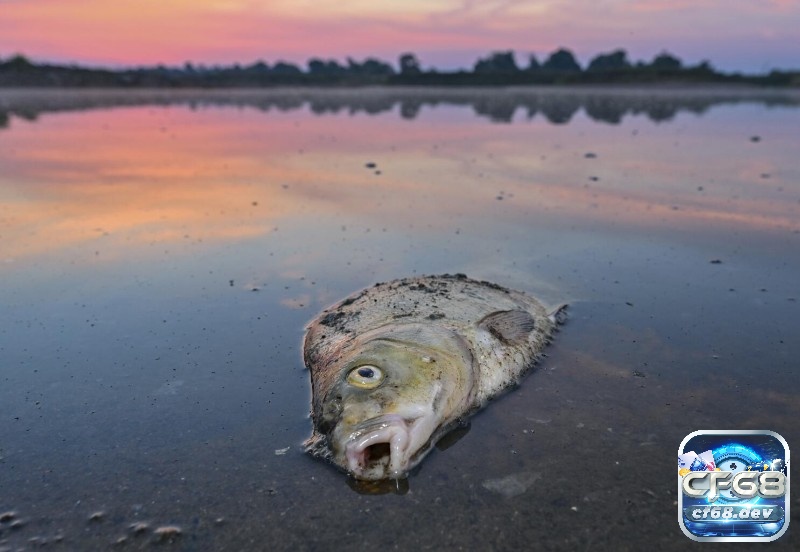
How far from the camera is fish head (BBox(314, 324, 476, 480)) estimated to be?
381cm

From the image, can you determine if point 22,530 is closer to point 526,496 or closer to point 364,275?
point 526,496

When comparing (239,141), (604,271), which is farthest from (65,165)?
(604,271)

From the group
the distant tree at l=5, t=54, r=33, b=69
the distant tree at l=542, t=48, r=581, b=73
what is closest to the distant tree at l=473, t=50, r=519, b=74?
the distant tree at l=542, t=48, r=581, b=73

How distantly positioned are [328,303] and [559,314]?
2.48 metres

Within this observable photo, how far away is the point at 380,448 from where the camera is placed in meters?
3.92

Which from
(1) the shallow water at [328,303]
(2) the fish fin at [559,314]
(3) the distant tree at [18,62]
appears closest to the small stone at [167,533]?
(1) the shallow water at [328,303]

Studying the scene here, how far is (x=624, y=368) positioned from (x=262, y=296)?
12.7 feet

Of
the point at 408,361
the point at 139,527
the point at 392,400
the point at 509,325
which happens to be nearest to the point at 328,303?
the point at 509,325

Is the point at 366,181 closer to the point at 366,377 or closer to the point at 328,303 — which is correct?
the point at 328,303

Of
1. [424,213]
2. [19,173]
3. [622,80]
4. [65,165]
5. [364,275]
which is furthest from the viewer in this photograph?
[622,80]

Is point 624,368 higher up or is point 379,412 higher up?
point 379,412

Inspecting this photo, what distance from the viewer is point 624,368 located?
5.15 meters

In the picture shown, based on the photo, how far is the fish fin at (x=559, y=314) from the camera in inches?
239

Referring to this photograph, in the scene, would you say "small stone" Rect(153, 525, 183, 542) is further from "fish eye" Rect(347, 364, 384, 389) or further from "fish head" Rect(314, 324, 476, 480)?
"fish eye" Rect(347, 364, 384, 389)
